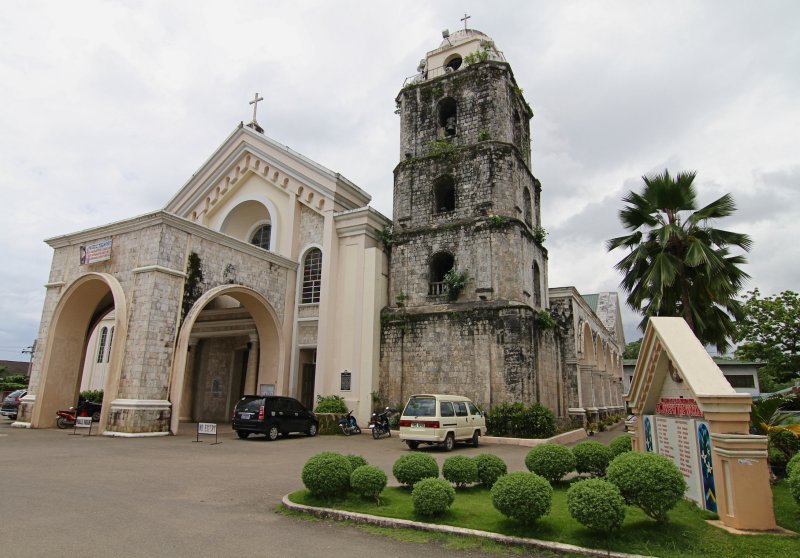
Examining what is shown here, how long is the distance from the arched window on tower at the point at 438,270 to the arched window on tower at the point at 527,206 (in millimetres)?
3860

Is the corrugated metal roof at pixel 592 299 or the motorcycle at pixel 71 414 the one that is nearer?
the motorcycle at pixel 71 414

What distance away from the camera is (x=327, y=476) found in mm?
7004

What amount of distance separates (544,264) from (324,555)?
748 inches

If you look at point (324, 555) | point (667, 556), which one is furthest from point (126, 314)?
point (667, 556)

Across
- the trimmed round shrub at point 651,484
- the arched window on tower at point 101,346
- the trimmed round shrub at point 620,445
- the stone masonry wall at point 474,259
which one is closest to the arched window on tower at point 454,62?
the stone masonry wall at point 474,259

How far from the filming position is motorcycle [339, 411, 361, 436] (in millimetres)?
17875

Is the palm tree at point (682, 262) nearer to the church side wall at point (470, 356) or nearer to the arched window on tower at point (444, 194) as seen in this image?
the church side wall at point (470, 356)

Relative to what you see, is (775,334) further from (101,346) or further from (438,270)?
(101,346)

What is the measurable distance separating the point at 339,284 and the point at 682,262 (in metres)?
12.4

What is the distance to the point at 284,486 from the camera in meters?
8.66

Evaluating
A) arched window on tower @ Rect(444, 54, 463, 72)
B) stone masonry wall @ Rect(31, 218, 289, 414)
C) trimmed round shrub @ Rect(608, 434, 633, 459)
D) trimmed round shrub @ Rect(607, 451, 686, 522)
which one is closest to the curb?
trimmed round shrub @ Rect(607, 451, 686, 522)

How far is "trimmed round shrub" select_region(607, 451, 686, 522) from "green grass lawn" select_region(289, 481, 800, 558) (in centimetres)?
29

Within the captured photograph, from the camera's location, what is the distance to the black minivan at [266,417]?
15.7 m

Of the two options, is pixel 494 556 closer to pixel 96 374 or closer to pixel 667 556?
pixel 667 556
